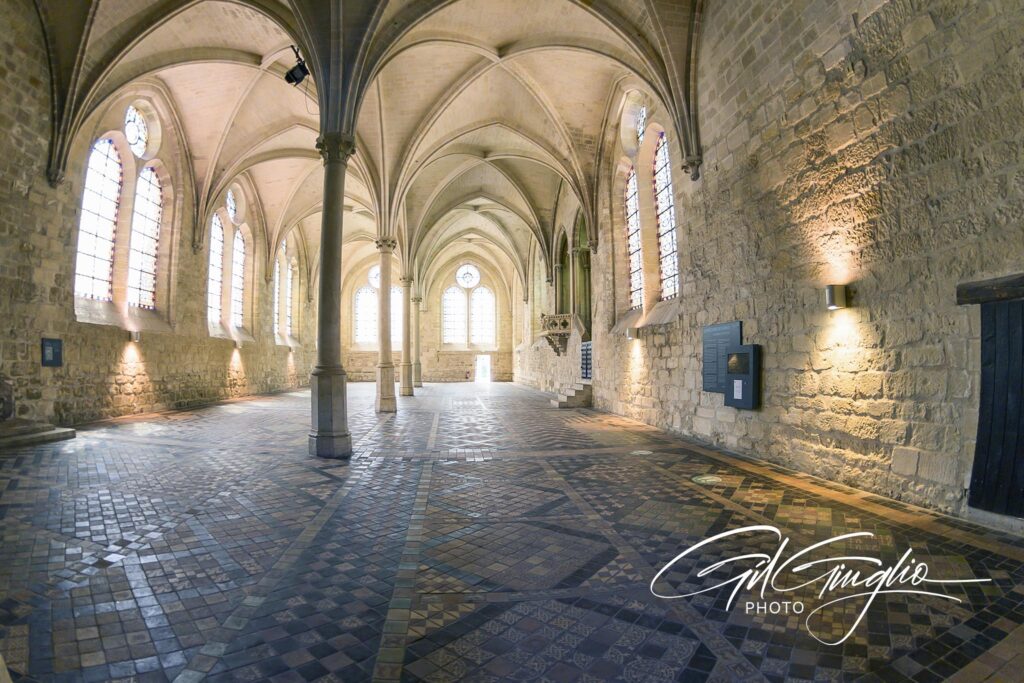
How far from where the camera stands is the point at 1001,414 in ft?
13.8

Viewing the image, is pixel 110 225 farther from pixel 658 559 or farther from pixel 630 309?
pixel 658 559

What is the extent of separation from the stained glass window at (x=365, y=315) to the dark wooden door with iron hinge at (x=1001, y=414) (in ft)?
118

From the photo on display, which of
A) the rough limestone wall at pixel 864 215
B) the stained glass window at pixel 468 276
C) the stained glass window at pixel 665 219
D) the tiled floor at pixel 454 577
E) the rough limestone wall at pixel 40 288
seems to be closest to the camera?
the tiled floor at pixel 454 577

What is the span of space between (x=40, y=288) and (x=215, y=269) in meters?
9.04

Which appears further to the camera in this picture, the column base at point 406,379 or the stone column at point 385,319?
the column base at point 406,379

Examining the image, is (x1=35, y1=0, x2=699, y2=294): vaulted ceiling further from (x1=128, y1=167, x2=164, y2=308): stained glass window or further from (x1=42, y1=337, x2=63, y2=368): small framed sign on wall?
(x1=42, y1=337, x2=63, y2=368): small framed sign on wall

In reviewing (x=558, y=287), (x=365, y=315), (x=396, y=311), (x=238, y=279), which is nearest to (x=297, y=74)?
(x=238, y=279)

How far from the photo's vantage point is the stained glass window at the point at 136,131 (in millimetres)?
12992

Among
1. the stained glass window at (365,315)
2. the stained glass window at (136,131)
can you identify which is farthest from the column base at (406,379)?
the stained glass window at (365,315)

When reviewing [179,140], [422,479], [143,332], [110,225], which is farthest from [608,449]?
[179,140]

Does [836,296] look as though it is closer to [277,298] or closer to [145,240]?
[145,240]

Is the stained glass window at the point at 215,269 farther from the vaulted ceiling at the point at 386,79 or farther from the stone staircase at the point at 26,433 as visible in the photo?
the stone staircase at the point at 26,433

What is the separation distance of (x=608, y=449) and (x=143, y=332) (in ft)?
43.8

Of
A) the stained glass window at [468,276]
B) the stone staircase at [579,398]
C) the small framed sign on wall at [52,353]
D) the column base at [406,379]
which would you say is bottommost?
the stone staircase at [579,398]
